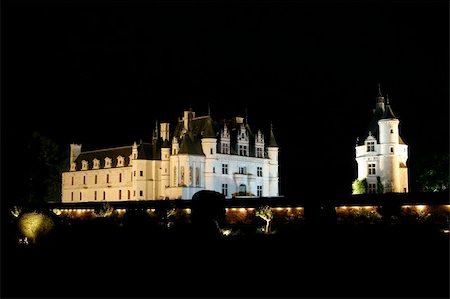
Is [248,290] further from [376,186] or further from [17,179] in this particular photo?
[376,186]

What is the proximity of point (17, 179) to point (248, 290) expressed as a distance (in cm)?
3372

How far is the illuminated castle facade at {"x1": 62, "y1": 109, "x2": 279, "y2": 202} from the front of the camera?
5509 centimetres

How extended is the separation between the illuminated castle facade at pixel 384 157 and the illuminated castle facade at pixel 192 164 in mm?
10998

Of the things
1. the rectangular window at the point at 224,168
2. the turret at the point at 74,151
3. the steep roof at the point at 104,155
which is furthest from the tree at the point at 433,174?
the turret at the point at 74,151

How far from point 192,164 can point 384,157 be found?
16.3 meters

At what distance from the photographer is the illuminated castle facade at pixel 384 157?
167 ft

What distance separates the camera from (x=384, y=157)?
51.1m

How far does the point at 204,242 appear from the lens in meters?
20.3

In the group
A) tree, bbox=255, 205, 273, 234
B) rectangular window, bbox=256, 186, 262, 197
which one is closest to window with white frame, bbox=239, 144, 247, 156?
rectangular window, bbox=256, 186, 262, 197

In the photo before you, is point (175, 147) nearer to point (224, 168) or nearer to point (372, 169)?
point (224, 168)

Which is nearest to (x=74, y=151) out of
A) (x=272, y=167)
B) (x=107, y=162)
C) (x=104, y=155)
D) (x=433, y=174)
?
(x=104, y=155)

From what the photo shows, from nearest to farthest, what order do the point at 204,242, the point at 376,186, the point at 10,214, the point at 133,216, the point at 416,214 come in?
1. the point at 204,242
2. the point at 133,216
3. the point at 416,214
4. the point at 10,214
5. the point at 376,186

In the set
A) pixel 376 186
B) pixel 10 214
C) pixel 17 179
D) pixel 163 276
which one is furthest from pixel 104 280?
pixel 376 186

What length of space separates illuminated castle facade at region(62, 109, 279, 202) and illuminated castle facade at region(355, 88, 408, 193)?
10998mm
